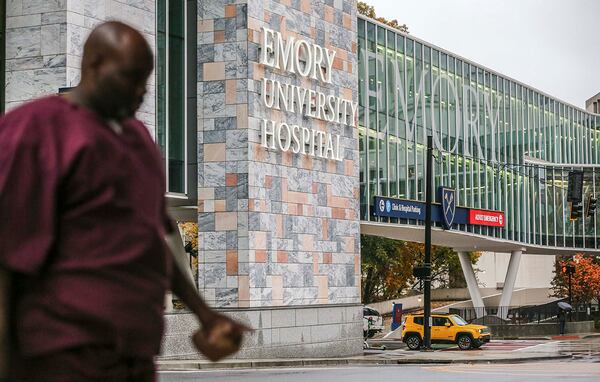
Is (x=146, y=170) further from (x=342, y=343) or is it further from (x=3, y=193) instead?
(x=342, y=343)

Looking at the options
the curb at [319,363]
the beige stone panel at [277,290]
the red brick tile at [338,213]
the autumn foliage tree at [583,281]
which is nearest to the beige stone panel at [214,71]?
the beige stone panel at [277,290]

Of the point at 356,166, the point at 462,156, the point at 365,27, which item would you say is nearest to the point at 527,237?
the point at 462,156

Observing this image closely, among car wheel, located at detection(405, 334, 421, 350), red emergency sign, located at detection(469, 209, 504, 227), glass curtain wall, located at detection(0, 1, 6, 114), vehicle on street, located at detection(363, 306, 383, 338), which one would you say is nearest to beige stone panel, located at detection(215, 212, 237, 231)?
glass curtain wall, located at detection(0, 1, 6, 114)

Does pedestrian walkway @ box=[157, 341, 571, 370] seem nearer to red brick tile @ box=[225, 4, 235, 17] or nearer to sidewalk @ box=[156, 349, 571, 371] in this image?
sidewalk @ box=[156, 349, 571, 371]

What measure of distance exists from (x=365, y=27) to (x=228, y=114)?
39.2 feet

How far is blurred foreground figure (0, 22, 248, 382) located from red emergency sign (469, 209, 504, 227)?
44255mm

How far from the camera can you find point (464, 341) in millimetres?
39875

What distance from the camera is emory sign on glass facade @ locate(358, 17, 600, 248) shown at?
40219 mm

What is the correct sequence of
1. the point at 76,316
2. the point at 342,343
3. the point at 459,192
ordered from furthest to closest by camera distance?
the point at 459,192, the point at 342,343, the point at 76,316

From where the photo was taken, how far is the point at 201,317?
123 inches

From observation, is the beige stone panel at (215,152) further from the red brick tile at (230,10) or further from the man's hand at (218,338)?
the man's hand at (218,338)

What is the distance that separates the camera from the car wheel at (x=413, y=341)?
39.8m

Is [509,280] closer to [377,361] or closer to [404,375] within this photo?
[377,361]

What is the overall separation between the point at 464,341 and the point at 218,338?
123 feet
